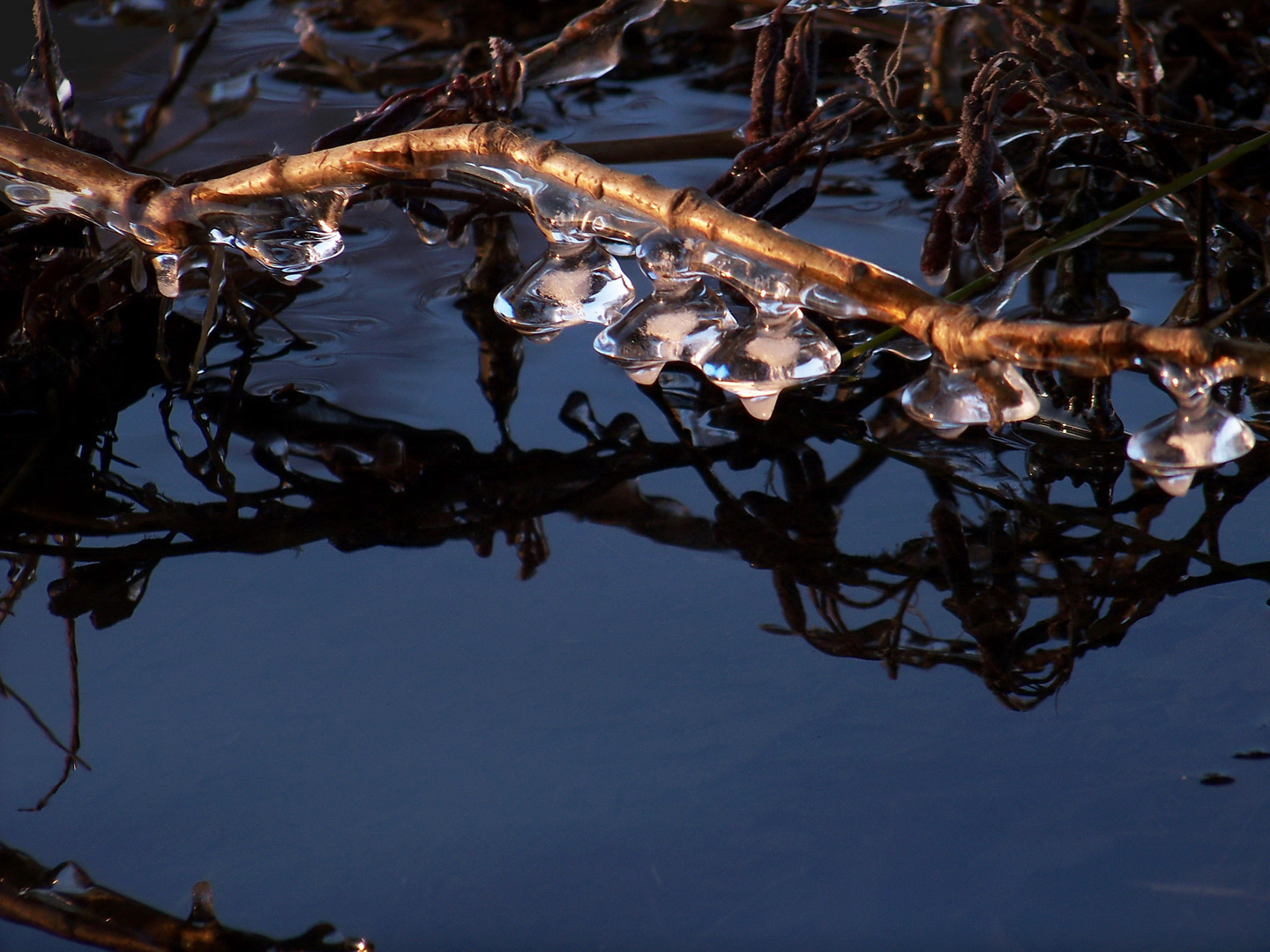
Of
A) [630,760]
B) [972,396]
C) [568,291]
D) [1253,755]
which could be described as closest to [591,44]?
[568,291]

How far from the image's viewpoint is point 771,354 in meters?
0.69

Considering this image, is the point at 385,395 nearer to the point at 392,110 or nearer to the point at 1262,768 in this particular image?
the point at 392,110

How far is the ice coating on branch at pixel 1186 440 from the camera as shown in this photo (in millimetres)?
563

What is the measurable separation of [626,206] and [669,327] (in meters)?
0.10

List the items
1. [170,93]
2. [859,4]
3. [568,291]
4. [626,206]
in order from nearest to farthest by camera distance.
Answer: [626,206] → [568,291] → [859,4] → [170,93]

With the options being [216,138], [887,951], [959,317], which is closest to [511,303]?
[959,317]

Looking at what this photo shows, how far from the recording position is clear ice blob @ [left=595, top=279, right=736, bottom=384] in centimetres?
72

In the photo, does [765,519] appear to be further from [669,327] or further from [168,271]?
[168,271]

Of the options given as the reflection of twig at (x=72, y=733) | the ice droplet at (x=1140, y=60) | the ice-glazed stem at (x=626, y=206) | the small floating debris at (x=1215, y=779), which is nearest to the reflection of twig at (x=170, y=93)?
the ice-glazed stem at (x=626, y=206)

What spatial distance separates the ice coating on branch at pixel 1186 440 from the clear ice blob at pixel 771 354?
0.60 ft

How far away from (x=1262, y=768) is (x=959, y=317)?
28 centimetres

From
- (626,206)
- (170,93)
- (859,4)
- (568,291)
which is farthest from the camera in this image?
(170,93)

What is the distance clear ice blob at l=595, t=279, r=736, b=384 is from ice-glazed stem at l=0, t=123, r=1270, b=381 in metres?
0.08

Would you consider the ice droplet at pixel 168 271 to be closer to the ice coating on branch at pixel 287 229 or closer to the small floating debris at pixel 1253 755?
the ice coating on branch at pixel 287 229
